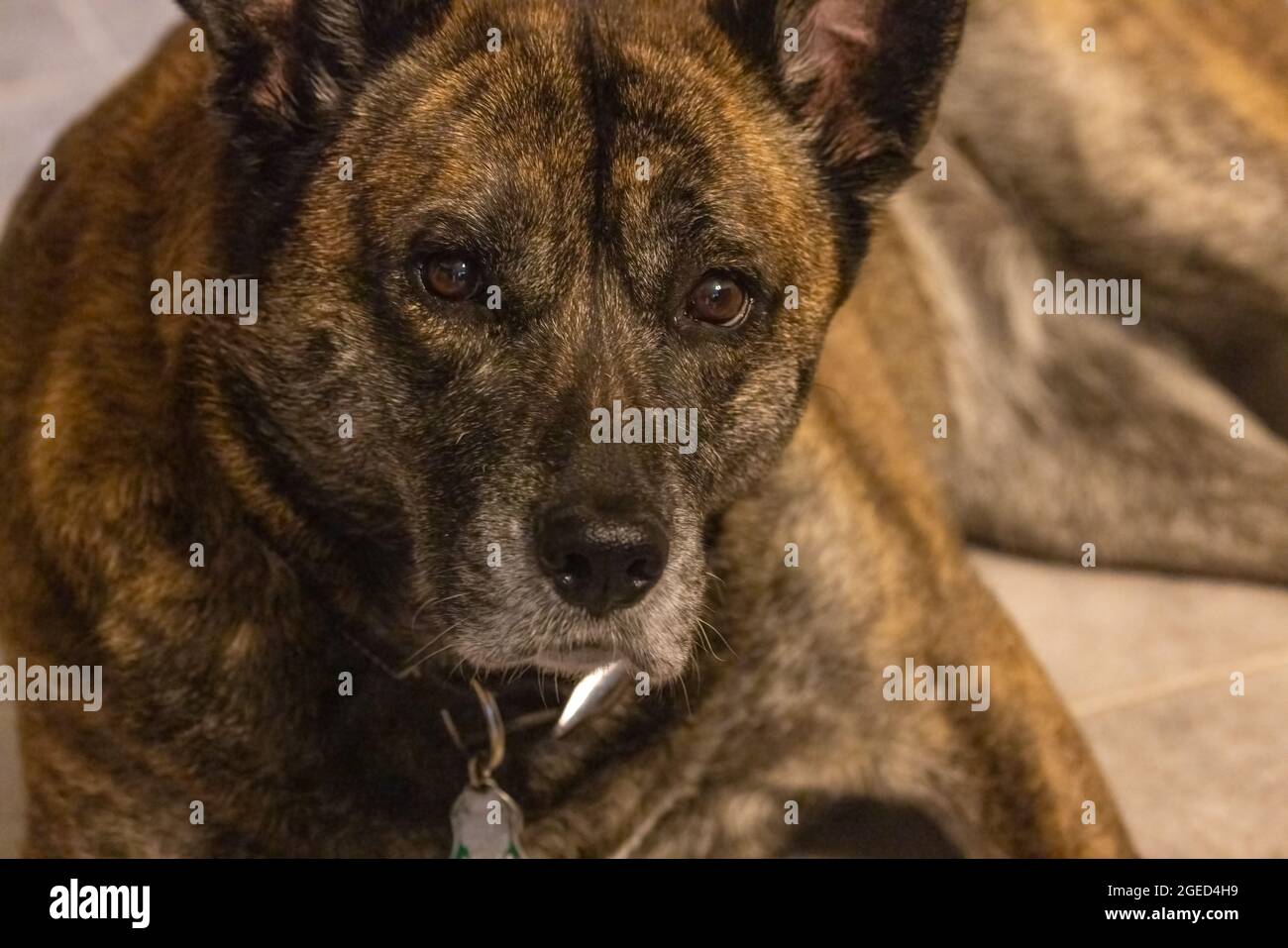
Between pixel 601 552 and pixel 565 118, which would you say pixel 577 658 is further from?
pixel 565 118

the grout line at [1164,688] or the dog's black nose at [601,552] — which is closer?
the dog's black nose at [601,552]

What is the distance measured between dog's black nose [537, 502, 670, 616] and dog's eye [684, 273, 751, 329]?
0.74ft

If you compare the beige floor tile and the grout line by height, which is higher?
the grout line

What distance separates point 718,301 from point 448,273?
272 millimetres

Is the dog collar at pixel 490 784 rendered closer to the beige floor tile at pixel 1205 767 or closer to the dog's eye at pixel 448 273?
the dog's eye at pixel 448 273

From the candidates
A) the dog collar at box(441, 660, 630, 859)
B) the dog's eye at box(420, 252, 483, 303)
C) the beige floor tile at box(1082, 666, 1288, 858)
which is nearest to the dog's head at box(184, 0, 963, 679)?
the dog's eye at box(420, 252, 483, 303)

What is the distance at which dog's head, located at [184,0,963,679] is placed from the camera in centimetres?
147

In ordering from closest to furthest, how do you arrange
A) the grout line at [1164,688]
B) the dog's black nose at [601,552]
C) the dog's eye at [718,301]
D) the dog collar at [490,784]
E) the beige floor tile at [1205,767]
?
the dog's black nose at [601,552] < the dog's eye at [718,301] < the dog collar at [490,784] < the beige floor tile at [1205,767] < the grout line at [1164,688]

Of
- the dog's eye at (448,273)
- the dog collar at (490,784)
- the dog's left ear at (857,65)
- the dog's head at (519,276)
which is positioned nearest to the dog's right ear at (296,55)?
the dog's head at (519,276)

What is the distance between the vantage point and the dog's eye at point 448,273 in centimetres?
147

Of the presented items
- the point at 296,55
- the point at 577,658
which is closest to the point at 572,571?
the point at 577,658

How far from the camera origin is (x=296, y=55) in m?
1.50

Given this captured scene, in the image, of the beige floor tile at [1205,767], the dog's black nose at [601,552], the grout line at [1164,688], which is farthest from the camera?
the grout line at [1164,688]

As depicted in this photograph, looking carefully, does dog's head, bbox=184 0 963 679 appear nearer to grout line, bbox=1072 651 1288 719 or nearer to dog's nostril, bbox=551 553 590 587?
dog's nostril, bbox=551 553 590 587
